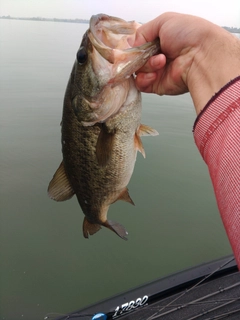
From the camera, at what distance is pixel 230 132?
1.13m

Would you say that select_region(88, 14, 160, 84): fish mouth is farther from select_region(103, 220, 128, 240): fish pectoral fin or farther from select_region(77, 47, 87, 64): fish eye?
select_region(103, 220, 128, 240): fish pectoral fin

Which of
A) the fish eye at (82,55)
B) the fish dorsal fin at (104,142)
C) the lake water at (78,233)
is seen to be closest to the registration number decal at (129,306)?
the lake water at (78,233)

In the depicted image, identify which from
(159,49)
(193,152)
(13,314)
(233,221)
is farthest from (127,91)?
(193,152)

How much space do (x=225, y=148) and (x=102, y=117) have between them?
777mm

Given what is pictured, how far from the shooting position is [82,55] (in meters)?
1.62

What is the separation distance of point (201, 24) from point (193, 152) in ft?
17.1

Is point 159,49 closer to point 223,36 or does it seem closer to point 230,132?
point 223,36

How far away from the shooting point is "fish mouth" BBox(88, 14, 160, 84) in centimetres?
150

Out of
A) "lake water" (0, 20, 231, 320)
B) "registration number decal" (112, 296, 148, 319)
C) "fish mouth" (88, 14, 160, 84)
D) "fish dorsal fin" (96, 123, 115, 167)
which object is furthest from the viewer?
"lake water" (0, 20, 231, 320)

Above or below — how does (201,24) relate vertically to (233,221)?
above

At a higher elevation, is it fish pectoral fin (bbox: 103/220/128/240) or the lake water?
fish pectoral fin (bbox: 103/220/128/240)

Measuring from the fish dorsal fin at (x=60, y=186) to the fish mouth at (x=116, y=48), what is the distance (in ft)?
2.37

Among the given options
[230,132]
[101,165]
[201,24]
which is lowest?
[101,165]

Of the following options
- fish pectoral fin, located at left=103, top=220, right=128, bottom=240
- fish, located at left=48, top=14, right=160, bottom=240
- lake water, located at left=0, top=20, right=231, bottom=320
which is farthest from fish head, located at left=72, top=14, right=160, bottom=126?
lake water, located at left=0, top=20, right=231, bottom=320
